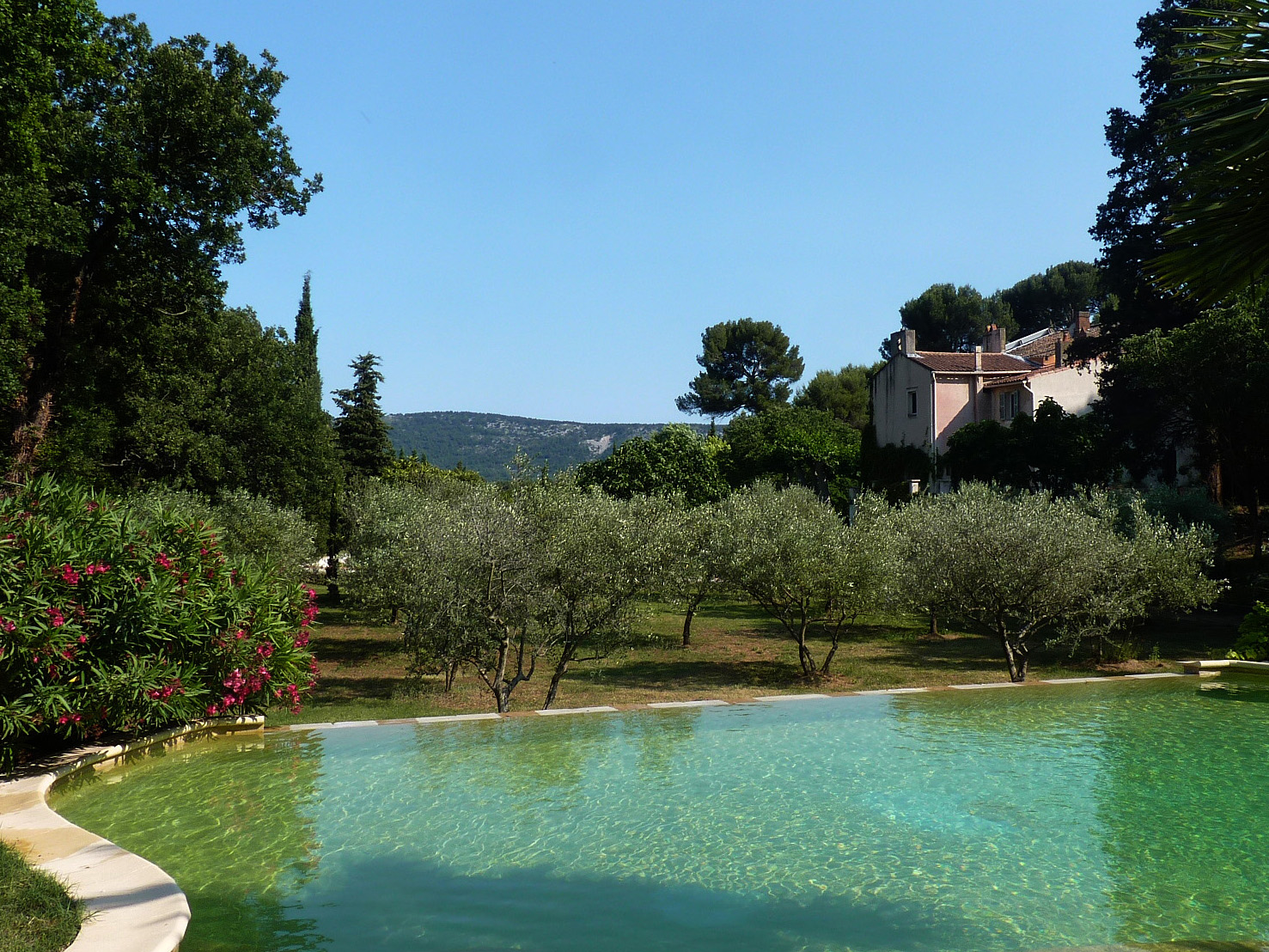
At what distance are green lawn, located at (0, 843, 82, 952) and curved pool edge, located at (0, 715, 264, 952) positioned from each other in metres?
0.10

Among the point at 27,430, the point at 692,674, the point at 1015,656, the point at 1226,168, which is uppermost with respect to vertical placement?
the point at 1226,168

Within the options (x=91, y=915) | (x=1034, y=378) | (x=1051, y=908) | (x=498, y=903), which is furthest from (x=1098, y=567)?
(x=1034, y=378)

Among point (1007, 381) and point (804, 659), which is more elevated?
point (1007, 381)

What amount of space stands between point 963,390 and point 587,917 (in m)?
42.1

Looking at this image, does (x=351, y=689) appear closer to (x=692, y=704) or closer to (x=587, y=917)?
(x=692, y=704)

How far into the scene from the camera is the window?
42.8 m

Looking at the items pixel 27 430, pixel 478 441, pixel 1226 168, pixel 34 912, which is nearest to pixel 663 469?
pixel 27 430

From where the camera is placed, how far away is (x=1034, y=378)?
41.7m

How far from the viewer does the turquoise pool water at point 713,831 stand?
702cm

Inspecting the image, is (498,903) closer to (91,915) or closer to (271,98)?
(91,915)

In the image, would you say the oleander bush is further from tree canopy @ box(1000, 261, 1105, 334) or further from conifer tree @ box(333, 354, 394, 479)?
tree canopy @ box(1000, 261, 1105, 334)

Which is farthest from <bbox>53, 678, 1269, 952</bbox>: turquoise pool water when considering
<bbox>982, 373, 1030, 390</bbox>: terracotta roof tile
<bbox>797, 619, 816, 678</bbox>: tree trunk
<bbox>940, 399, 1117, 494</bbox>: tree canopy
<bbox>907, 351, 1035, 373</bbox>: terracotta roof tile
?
<bbox>907, 351, 1035, 373</bbox>: terracotta roof tile

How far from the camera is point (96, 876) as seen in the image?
670cm

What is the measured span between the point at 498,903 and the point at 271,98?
66.2 feet
